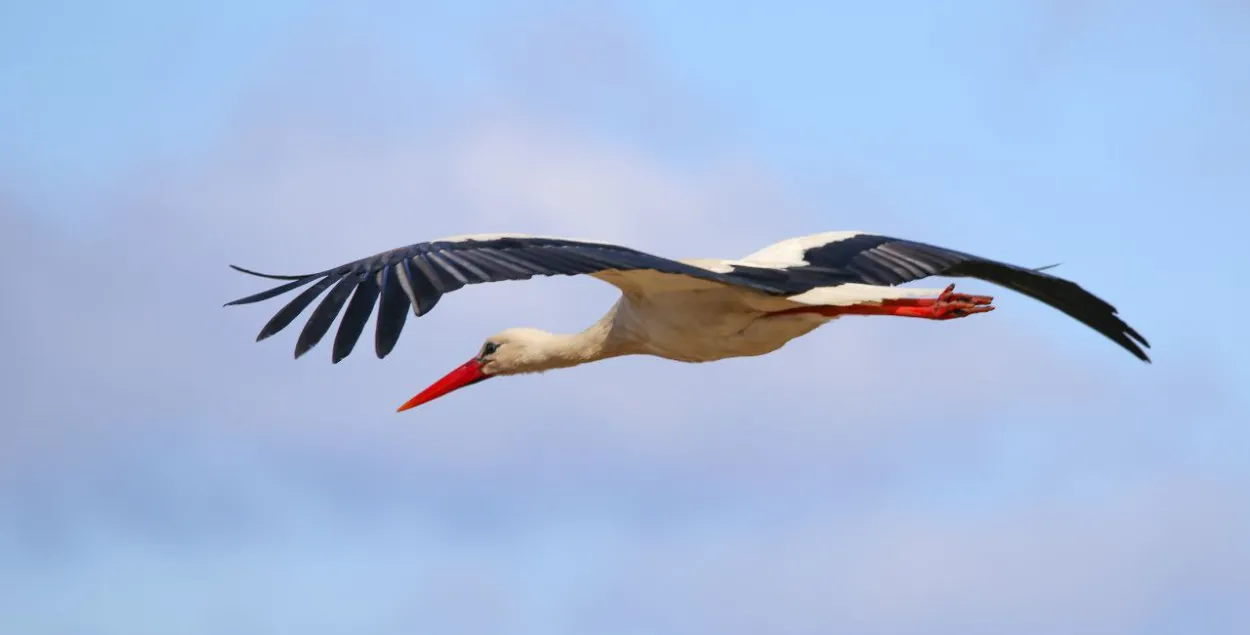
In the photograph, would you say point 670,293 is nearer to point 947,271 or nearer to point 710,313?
point 710,313

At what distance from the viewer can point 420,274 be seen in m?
9.74

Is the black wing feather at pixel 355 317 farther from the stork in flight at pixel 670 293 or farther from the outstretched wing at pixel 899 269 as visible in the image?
the outstretched wing at pixel 899 269

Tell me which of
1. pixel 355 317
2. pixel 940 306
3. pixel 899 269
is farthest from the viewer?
pixel 899 269

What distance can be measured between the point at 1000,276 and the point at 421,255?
A: 13.0ft

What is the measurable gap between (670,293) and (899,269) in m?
1.53

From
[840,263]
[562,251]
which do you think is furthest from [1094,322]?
[562,251]

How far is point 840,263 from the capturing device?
462 inches

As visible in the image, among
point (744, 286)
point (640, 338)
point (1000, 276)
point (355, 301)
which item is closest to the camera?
point (355, 301)

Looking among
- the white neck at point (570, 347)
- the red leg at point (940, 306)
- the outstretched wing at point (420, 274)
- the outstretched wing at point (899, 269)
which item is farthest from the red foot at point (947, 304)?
the white neck at point (570, 347)

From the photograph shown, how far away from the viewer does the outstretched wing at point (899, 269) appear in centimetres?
1130

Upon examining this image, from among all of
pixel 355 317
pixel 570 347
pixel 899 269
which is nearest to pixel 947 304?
pixel 899 269

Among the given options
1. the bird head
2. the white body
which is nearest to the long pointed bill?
the bird head

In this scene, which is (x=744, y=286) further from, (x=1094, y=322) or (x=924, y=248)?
(x=1094, y=322)

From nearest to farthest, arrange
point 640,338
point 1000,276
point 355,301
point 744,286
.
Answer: point 355,301 → point 744,286 → point 640,338 → point 1000,276
